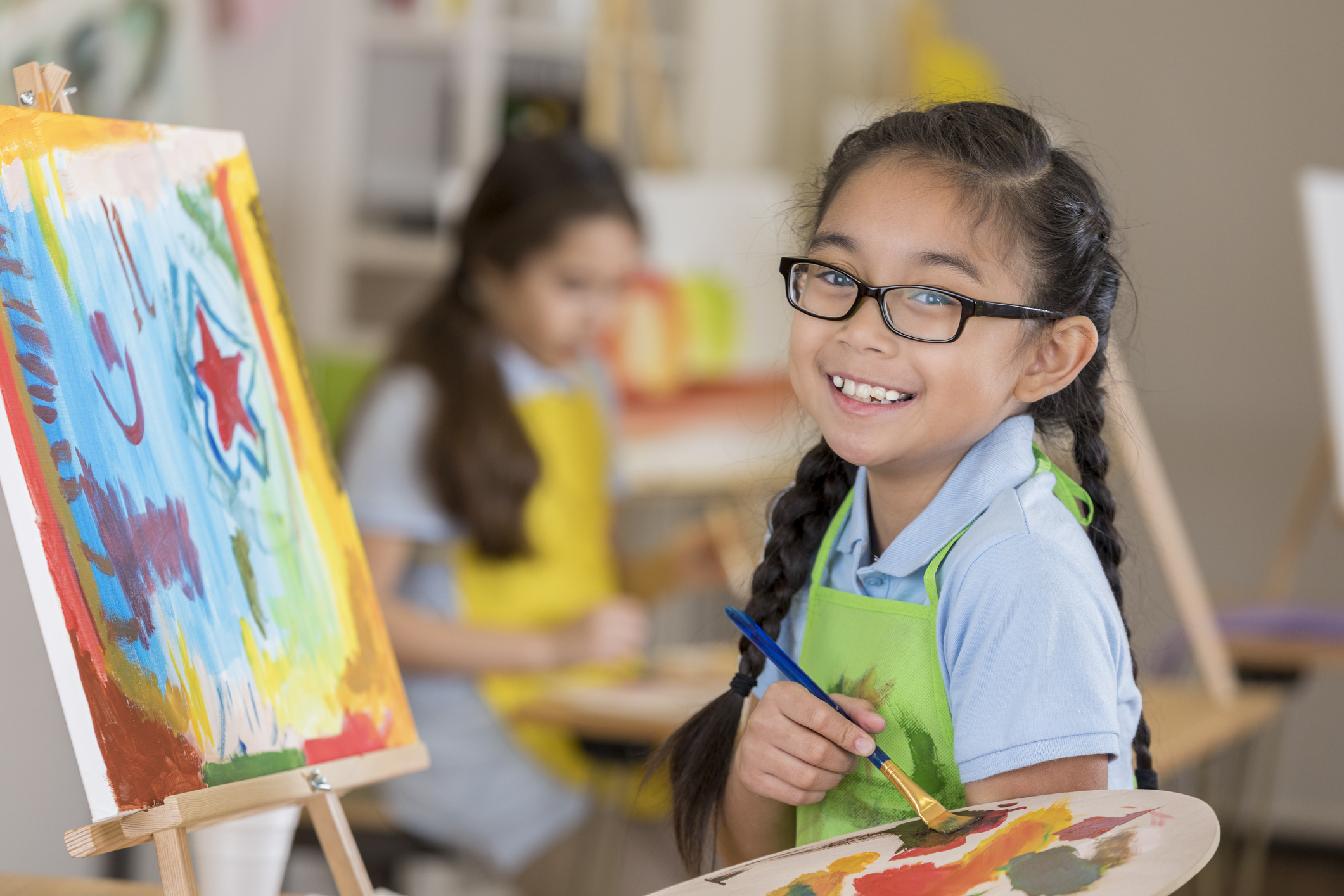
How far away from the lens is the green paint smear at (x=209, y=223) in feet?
2.58

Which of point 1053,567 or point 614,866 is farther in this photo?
point 614,866

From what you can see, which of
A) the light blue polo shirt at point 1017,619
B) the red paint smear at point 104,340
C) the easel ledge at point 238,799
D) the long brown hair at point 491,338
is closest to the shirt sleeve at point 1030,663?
the light blue polo shirt at point 1017,619

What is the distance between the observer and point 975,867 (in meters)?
0.54

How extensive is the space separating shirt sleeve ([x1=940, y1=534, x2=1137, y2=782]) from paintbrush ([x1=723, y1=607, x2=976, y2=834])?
3 centimetres

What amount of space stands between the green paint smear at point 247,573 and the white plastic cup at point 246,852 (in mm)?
147

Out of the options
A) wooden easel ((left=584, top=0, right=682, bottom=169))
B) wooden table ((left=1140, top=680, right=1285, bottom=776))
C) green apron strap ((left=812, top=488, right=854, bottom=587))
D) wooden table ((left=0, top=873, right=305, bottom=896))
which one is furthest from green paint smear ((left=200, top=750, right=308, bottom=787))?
wooden easel ((left=584, top=0, right=682, bottom=169))

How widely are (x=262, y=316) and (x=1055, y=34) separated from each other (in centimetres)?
274

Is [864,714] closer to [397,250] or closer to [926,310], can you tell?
[926,310]

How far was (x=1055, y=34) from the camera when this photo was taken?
3.12 meters

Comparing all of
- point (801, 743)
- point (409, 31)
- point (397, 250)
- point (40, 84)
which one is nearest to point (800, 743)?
point (801, 743)

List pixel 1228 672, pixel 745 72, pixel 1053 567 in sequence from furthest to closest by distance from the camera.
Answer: pixel 745 72 → pixel 1228 672 → pixel 1053 567

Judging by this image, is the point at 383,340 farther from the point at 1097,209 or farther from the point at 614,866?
the point at 1097,209

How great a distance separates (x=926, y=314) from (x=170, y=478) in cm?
43

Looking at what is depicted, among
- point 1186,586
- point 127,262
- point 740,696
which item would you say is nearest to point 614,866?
point 1186,586
